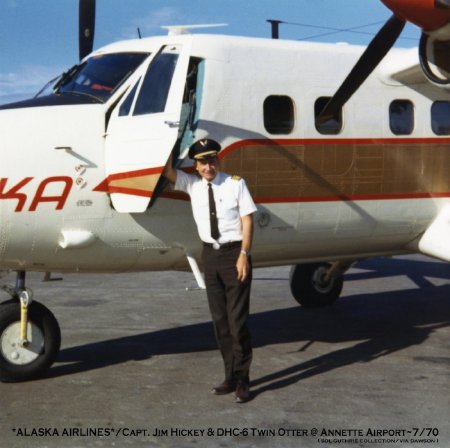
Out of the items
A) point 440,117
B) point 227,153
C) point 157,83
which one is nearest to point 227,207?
point 227,153

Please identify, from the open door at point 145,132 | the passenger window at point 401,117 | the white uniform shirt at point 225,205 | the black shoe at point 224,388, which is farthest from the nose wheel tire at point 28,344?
the passenger window at point 401,117

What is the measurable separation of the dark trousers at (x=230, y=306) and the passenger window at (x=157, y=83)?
1528 mm

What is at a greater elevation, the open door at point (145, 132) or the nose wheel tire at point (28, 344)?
the open door at point (145, 132)

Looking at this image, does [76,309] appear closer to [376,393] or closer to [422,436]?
[376,393]

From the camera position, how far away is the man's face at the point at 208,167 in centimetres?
724

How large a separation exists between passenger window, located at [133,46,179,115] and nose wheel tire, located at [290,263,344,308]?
5.13 m

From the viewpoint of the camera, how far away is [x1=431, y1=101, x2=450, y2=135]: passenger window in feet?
30.7

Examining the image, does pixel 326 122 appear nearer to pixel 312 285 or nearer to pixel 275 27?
pixel 312 285

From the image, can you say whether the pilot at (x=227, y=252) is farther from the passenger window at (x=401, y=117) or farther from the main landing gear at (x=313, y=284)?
the main landing gear at (x=313, y=284)

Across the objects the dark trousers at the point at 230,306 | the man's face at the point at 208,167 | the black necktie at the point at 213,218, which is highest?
the man's face at the point at 208,167

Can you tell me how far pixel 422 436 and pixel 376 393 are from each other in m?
1.15

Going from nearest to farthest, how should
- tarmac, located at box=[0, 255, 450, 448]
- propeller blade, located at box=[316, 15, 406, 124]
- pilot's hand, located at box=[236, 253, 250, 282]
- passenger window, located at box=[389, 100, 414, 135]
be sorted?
tarmac, located at box=[0, 255, 450, 448] < pilot's hand, located at box=[236, 253, 250, 282] < propeller blade, located at box=[316, 15, 406, 124] < passenger window, located at box=[389, 100, 414, 135]

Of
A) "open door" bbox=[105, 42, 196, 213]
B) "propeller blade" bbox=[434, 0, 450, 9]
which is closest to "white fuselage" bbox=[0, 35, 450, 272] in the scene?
"open door" bbox=[105, 42, 196, 213]

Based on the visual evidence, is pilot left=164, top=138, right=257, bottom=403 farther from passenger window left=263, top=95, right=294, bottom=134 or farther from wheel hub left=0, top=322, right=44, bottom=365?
wheel hub left=0, top=322, right=44, bottom=365
